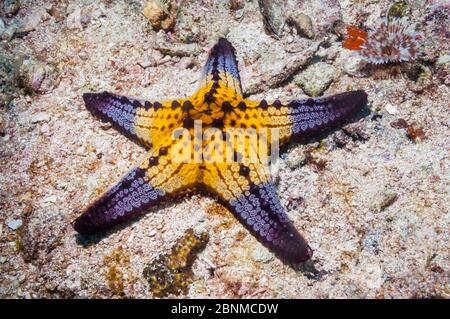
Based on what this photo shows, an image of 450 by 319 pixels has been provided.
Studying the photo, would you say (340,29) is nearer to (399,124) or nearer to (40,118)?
(399,124)

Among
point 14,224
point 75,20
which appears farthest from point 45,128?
point 75,20

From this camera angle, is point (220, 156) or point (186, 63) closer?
point (220, 156)

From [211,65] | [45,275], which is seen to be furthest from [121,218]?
[211,65]

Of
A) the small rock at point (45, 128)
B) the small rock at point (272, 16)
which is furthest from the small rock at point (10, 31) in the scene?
the small rock at point (272, 16)

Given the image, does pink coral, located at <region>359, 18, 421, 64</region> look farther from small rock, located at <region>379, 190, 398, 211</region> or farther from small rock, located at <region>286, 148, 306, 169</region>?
small rock, located at <region>379, 190, 398, 211</region>

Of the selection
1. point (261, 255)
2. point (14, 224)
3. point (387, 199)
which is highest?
point (387, 199)
